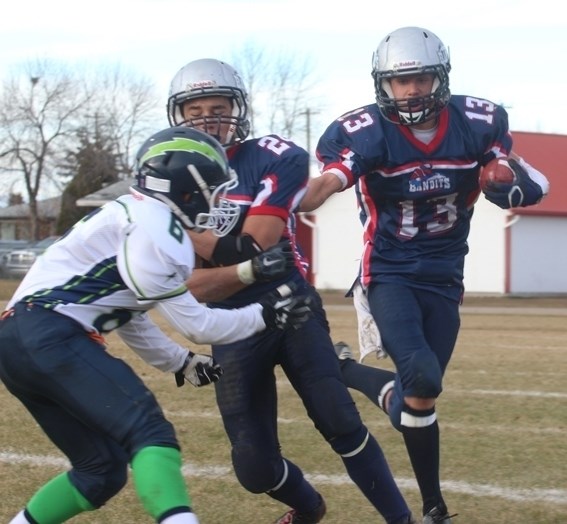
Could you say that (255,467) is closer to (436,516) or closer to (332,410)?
(332,410)

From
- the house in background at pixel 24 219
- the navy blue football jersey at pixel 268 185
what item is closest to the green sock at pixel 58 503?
the navy blue football jersey at pixel 268 185

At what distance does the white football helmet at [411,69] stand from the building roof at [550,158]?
72.3 feet

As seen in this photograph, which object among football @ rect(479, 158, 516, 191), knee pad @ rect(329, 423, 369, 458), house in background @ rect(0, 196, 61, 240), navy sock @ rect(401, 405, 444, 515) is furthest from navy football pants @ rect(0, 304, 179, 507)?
house in background @ rect(0, 196, 61, 240)

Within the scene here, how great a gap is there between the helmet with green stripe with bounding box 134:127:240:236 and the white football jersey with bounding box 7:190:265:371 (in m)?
0.05

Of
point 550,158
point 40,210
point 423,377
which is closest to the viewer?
point 423,377

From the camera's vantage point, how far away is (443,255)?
4402 millimetres

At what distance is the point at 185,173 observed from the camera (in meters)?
3.15

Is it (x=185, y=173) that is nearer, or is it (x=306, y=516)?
(x=185, y=173)

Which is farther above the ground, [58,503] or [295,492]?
[58,503]

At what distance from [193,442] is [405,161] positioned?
84.8 inches

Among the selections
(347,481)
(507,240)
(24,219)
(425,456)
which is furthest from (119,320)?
(24,219)

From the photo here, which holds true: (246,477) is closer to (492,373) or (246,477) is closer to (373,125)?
(373,125)

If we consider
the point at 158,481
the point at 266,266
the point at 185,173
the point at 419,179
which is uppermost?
the point at 185,173

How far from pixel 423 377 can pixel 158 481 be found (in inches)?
56.2
